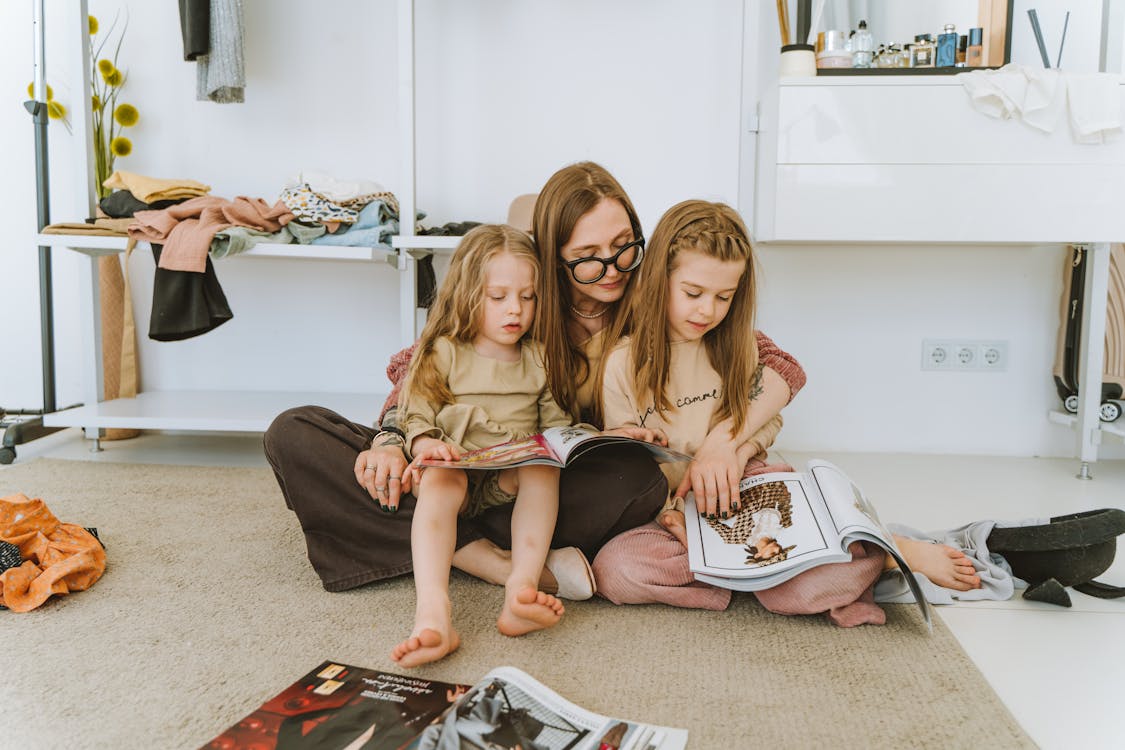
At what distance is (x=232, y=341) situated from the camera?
2.33m

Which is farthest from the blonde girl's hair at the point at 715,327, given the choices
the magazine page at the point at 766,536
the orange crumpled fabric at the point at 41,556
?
the orange crumpled fabric at the point at 41,556

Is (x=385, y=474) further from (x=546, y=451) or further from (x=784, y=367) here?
(x=784, y=367)

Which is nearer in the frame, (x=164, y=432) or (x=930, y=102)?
(x=930, y=102)

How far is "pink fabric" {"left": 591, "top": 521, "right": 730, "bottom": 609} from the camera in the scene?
112cm

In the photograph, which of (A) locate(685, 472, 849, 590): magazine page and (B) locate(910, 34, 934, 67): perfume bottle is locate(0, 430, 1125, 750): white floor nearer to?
(A) locate(685, 472, 849, 590): magazine page

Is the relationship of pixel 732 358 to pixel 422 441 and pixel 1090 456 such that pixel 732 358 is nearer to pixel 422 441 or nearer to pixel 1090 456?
pixel 422 441

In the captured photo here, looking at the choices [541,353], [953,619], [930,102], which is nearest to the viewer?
[953,619]

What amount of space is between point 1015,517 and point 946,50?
102 cm

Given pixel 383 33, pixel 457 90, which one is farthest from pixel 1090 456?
pixel 383 33

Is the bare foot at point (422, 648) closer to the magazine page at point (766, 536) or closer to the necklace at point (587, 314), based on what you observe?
the magazine page at point (766, 536)

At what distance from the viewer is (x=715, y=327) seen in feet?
4.27

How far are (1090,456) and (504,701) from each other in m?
1.69

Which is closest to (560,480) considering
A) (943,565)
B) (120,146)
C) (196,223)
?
(943,565)

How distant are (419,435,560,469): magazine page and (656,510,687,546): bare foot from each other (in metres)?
0.23
